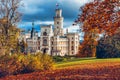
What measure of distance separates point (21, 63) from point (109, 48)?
98.1 ft

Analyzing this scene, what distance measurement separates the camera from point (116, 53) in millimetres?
48312

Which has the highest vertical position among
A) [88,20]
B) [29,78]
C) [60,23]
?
[60,23]

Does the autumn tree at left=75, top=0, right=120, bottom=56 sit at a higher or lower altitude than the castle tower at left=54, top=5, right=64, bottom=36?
lower

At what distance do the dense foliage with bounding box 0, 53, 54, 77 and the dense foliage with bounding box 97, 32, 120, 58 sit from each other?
91.0 feet

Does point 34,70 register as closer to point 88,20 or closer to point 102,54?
point 88,20

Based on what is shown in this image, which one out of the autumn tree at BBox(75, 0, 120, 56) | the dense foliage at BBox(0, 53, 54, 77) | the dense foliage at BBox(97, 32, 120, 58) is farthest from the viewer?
the dense foliage at BBox(97, 32, 120, 58)

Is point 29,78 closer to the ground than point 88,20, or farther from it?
closer to the ground

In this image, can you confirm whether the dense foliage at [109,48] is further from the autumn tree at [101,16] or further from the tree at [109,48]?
the autumn tree at [101,16]

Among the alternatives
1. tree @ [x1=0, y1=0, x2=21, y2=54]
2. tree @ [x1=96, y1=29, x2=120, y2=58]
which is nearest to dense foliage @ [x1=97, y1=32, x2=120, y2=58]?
tree @ [x1=96, y1=29, x2=120, y2=58]

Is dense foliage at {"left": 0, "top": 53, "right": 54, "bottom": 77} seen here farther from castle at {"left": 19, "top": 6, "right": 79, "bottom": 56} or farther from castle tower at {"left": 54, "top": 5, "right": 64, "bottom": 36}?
castle tower at {"left": 54, "top": 5, "right": 64, "bottom": 36}

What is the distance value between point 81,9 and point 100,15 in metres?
1.34

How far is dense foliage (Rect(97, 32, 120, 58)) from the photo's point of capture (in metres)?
48.1

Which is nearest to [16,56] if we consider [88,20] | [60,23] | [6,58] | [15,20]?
[6,58]

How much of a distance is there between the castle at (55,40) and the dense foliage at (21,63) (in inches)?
3908
